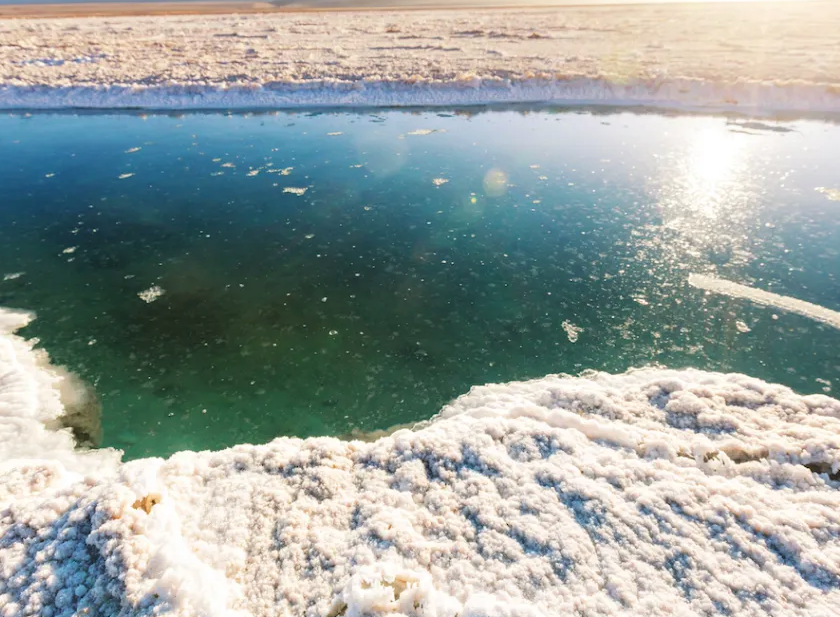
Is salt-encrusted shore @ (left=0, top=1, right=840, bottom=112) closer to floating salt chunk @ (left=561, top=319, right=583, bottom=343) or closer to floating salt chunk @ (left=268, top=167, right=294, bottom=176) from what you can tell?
floating salt chunk @ (left=268, top=167, right=294, bottom=176)

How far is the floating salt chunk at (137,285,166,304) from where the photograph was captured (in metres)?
6.69

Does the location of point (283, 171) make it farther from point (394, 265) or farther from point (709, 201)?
point (709, 201)

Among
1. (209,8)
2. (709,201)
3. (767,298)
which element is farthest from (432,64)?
(209,8)

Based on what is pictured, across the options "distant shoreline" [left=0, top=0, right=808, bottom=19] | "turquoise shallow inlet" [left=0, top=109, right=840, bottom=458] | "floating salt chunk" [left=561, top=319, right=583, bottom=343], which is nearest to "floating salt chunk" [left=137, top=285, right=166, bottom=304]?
"turquoise shallow inlet" [left=0, top=109, right=840, bottom=458]

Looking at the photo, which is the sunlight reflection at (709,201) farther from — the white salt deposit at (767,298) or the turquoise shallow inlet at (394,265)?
the white salt deposit at (767,298)

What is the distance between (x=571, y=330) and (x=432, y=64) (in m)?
15.0

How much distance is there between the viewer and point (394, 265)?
292 inches

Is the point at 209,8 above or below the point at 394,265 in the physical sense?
above

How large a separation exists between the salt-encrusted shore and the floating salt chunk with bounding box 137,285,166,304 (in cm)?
1075

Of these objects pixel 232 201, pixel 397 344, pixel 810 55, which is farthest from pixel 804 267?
pixel 810 55

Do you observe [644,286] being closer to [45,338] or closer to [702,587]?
[702,587]

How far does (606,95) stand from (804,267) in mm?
10419

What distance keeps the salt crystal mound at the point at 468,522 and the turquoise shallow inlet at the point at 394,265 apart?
1.04m

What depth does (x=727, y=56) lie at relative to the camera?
18250 mm
